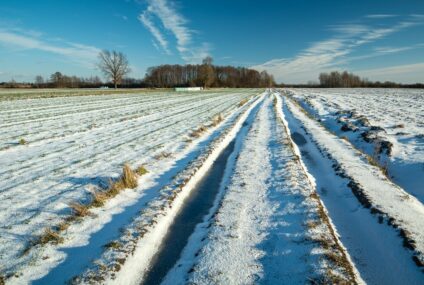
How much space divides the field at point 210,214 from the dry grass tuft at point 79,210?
0.06 m

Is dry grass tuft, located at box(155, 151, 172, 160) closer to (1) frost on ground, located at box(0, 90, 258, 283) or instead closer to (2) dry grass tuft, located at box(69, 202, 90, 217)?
(1) frost on ground, located at box(0, 90, 258, 283)

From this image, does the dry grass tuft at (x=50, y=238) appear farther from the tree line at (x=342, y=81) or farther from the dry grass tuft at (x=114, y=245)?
the tree line at (x=342, y=81)

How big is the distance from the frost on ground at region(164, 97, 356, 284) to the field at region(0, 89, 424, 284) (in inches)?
0.9

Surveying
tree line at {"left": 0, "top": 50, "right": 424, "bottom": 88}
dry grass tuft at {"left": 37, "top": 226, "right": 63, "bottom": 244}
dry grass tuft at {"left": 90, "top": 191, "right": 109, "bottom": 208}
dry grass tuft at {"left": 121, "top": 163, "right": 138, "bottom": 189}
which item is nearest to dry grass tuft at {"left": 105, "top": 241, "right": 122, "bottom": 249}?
dry grass tuft at {"left": 37, "top": 226, "right": 63, "bottom": 244}

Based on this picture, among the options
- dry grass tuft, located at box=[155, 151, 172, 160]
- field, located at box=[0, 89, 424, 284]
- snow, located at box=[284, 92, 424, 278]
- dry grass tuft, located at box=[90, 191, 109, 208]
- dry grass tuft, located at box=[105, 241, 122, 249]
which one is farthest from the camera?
dry grass tuft, located at box=[155, 151, 172, 160]

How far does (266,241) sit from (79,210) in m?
3.84

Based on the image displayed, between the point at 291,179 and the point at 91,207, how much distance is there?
5.17 m

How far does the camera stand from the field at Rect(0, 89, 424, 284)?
4.80m

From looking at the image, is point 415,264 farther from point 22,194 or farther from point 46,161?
point 46,161

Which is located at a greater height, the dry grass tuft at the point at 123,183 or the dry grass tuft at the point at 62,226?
the dry grass tuft at the point at 123,183

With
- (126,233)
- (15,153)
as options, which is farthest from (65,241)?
(15,153)

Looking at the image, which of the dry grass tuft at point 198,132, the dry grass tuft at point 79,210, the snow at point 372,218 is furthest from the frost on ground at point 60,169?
the snow at point 372,218

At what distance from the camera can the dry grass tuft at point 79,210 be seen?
650 cm

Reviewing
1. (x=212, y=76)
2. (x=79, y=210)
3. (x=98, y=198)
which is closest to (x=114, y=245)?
(x=79, y=210)
